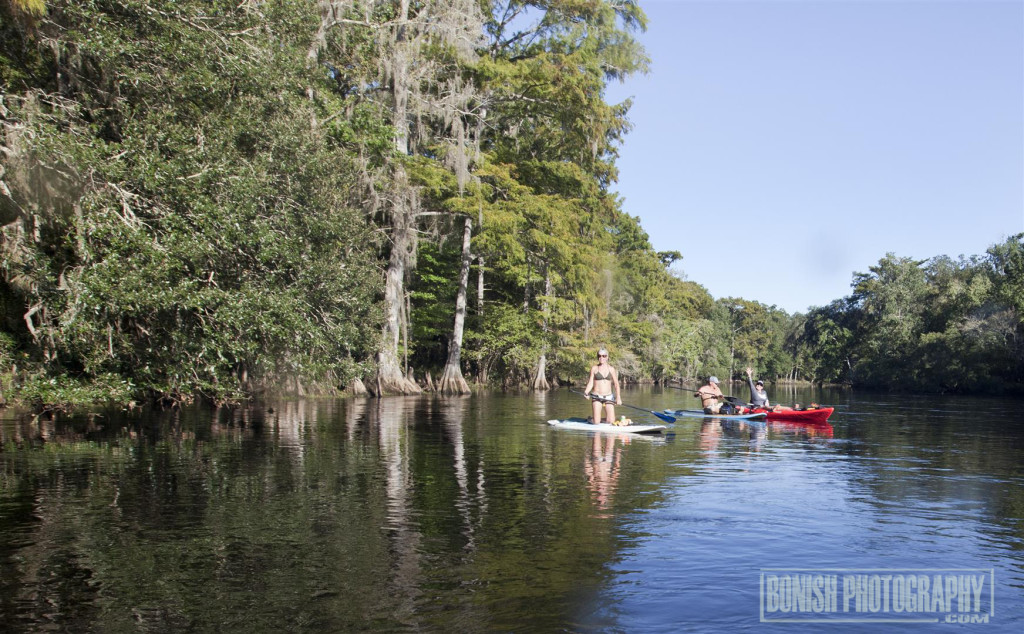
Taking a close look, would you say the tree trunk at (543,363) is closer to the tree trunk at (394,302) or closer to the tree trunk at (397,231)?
the tree trunk at (397,231)

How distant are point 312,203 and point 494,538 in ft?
51.9

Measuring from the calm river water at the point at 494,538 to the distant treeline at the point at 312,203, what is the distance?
2.96 metres

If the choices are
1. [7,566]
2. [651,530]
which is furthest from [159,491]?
[651,530]

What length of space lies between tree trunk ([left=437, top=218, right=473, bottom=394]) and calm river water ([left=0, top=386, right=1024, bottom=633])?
21.7 meters

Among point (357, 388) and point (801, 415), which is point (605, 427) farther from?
point (357, 388)

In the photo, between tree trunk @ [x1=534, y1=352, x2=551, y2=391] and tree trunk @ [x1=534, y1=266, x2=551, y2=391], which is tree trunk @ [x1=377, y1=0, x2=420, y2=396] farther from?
tree trunk @ [x1=534, y1=352, x2=551, y2=391]

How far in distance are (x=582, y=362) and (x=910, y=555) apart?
3918cm

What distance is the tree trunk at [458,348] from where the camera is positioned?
37.4m

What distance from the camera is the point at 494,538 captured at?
26.2 ft

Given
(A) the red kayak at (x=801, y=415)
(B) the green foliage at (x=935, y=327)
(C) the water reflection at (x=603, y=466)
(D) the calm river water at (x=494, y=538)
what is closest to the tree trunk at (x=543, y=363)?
(A) the red kayak at (x=801, y=415)

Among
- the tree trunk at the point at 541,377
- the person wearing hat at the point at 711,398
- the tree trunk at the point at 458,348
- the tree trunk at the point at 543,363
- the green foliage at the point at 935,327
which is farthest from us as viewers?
the green foliage at the point at 935,327

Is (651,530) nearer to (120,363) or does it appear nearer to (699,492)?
(699,492)

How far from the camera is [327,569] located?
22.4 feet

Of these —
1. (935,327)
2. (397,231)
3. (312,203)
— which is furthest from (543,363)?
(935,327)
